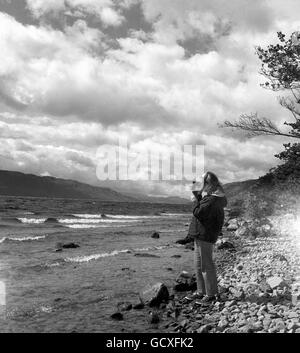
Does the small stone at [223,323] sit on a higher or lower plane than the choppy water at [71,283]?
higher

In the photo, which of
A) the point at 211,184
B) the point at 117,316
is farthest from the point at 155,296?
the point at 211,184

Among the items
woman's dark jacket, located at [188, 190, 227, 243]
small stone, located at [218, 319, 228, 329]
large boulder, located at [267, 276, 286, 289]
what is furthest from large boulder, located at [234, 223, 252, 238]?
small stone, located at [218, 319, 228, 329]

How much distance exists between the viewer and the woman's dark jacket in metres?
8.62

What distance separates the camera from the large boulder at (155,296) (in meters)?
9.51

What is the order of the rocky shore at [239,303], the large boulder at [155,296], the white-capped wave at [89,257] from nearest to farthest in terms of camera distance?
the rocky shore at [239,303]
the large boulder at [155,296]
the white-capped wave at [89,257]

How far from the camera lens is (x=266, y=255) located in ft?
49.4

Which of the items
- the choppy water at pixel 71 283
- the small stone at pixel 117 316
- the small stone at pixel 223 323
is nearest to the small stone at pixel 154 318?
the choppy water at pixel 71 283

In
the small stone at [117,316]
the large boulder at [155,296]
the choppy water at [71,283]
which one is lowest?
the choppy water at [71,283]

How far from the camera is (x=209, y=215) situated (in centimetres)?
865

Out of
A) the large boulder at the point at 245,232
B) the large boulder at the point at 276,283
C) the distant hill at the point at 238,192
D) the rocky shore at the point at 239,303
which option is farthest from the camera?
the distant hill at the point at 238,192

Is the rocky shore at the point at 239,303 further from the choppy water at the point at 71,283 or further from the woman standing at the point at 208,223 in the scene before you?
the choppy water at the point at 71,283

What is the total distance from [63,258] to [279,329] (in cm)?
1288

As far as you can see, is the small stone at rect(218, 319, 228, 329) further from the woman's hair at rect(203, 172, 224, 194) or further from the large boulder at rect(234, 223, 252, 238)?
the large boulder at rect(234, 223, 252, 238)
